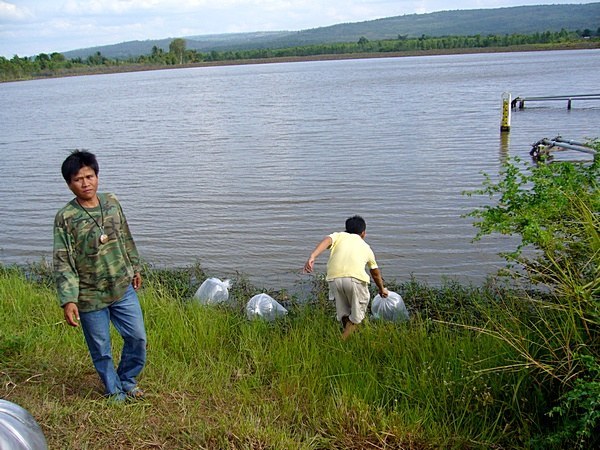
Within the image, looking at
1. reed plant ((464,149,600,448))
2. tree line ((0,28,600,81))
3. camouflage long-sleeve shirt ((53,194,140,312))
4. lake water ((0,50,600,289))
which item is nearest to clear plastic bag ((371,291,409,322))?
reed plant ((464,149,600,448))

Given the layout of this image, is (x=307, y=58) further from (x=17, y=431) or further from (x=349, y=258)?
(x=17, y=431)

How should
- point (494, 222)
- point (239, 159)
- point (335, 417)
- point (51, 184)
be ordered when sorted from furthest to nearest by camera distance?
point (239, 159), point (51, 184), point (494, 222), point (335, 417)

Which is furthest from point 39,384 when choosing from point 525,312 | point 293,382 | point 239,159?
point 239,159

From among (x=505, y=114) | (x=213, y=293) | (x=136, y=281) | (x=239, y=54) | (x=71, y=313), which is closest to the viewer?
(x=71, y=313)

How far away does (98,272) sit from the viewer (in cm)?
428

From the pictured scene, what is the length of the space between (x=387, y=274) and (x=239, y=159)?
1091 cm

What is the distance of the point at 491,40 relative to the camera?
124m

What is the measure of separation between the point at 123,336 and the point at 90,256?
674 mm

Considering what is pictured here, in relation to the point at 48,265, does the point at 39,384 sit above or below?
above

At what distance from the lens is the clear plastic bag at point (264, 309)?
7.00m

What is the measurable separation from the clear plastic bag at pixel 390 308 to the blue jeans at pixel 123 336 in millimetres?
3076

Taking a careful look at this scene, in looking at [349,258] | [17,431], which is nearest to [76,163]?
[17,431]

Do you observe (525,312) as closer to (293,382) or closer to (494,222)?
(494,222)

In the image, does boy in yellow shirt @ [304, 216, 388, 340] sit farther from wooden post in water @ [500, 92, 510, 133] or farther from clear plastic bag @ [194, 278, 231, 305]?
wooden post in water @ [500, 92, 510, 133]
